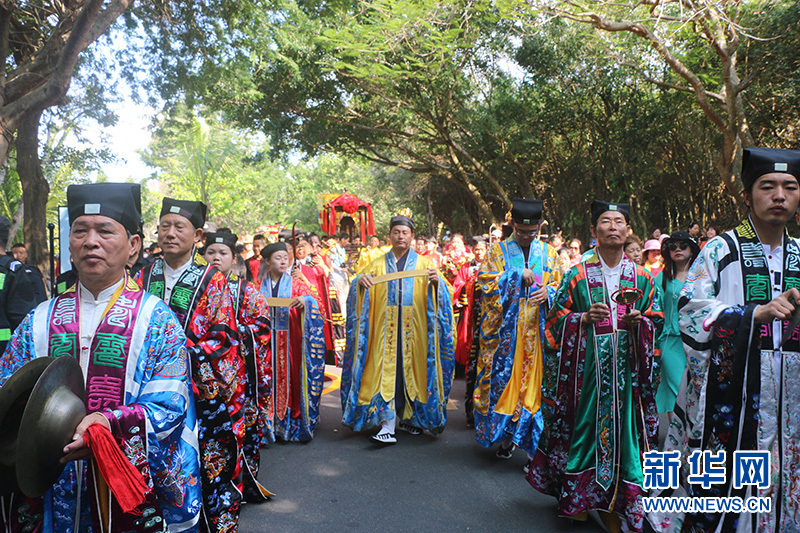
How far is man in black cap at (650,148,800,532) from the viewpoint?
2701 mm

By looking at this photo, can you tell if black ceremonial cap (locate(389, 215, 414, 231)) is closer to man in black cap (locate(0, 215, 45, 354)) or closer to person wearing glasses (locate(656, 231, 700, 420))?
person wearing glasses (locate(656, 231, 700, 420))

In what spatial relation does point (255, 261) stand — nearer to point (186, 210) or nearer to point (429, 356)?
point (429, 356)

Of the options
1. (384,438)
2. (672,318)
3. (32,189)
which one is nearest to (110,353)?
(384,438)

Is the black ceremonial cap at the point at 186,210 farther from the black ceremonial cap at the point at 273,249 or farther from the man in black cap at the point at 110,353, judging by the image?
the black ceremonial cap at the point at 273,249

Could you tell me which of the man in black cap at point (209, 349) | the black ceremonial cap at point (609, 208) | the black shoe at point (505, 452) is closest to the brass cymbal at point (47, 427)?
the man in black cap at point (209, 349)

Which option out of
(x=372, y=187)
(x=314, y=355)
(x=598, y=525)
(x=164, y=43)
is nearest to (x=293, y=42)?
(x=164, y=43)

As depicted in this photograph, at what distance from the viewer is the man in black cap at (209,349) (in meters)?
3.28

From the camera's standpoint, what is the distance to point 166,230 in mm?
3482

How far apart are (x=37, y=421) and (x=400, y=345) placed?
4.44 m

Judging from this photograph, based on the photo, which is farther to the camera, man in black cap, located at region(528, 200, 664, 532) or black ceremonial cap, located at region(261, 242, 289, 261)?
black ceremonial cap, located at region(261, 242, 289, 261)

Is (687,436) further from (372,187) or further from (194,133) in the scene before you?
(372,187)

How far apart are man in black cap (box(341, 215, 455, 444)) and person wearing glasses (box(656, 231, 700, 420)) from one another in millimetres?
2117

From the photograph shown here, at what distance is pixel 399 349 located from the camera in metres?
6.04

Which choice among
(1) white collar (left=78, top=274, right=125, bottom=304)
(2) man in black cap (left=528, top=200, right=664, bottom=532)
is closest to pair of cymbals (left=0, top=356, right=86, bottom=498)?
(1) white collar (left=78, top=274, right=125, bottom=304)
